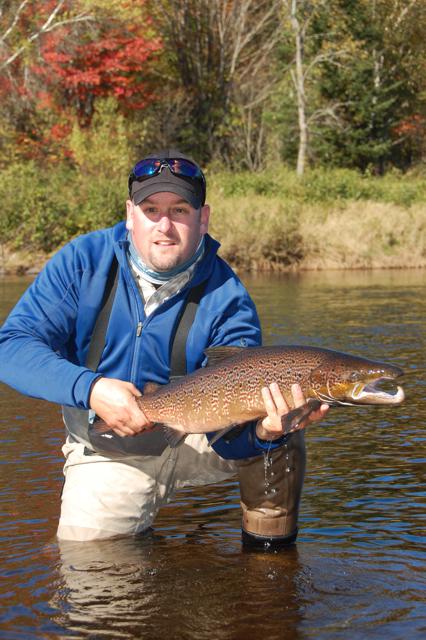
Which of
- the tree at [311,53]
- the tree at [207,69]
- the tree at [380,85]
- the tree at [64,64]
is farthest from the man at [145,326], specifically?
the tree at [380,85]

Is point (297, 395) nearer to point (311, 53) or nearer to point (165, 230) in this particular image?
point (165, 230)

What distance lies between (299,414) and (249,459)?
0.69 metres

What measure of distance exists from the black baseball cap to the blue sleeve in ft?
1.39

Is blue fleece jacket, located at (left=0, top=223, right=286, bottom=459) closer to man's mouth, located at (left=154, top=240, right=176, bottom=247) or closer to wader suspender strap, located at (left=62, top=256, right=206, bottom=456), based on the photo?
wader suspender strap, located at (left=62, top=256, right=206, bottom=456)

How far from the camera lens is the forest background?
25359 millimetres

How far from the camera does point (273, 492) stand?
16.1ft

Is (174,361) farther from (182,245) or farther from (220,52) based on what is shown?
(220,52)

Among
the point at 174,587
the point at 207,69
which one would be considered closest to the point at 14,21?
the point at 207,69

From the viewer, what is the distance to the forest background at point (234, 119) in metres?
25.4

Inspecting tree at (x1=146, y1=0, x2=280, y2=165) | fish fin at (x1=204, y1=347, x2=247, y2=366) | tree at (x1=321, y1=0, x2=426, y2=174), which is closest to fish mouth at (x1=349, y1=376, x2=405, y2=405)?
fish fin at (x1=204, y1=347, x2=247, y2=366)

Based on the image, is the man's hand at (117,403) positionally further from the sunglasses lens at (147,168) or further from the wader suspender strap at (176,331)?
the sunglasses lens at (147,168)

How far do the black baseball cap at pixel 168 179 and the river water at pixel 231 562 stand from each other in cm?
164

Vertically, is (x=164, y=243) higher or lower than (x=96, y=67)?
lower

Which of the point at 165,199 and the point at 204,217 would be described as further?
the point at 204,217
